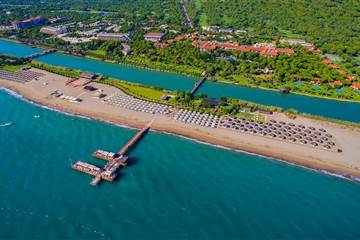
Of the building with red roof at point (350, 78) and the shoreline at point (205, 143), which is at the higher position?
the building with red roof at point (350, 78)

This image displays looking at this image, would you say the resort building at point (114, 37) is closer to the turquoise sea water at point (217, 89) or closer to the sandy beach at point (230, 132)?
the turquoise sea water at point (217, 89)

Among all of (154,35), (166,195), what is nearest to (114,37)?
(154,35)

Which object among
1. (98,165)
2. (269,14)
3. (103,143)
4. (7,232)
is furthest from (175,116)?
(269,14)

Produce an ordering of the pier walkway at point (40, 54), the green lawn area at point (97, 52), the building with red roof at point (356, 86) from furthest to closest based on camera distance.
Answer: the green lawn area at point (97, 52) < the pier walkway at point (40, 54) < the building with red roof at point (356, 86)

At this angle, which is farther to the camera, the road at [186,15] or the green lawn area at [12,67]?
the road at [186,15]

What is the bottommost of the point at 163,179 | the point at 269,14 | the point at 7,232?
the point at 7,232

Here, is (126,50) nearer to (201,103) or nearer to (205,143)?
(201,103)

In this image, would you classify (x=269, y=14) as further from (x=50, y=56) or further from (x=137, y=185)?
(x=137, y=185)

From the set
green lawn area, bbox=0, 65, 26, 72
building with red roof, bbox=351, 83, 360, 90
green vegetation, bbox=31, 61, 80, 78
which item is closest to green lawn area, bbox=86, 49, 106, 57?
green vegetation, bbox=31, 61, 80, 78

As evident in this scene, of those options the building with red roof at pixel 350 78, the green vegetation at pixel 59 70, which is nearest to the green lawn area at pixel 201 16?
the green vegetation at pixel 59 70
